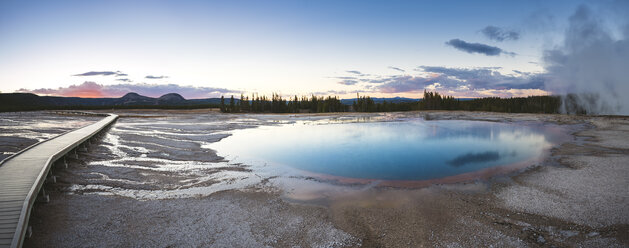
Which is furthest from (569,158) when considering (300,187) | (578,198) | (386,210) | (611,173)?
(300,187)

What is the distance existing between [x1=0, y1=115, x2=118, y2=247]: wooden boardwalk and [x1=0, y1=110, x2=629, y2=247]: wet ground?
1.57 feet

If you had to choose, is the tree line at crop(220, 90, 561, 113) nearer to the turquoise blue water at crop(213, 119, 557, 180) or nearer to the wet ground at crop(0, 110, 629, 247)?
the turquoise blue water at crop(213, 119, 557, 180)

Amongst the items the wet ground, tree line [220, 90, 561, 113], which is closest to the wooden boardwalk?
the wet ground

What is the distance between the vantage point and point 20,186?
20.9 ft

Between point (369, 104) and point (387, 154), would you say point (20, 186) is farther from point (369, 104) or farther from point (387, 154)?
point (369, 104)

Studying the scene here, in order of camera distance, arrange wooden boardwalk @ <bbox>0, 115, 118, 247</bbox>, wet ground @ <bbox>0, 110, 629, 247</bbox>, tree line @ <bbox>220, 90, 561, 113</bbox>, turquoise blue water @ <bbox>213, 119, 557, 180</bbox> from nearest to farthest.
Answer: wooden boardwalk @ <bbox>0, 115, 118, 247</bbox> → wet ground @ <bbox>0, 110, 629, 247</bbox> → turquoise blue water @ <bbox>213, 119, 557, 180</bbox> → tree line @ <bbox>220, 90, 561, 113</bbox>

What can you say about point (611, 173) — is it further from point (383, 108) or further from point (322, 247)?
point (383, 108)

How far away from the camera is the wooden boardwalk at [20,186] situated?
4.57 meters

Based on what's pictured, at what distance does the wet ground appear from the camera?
507 cm

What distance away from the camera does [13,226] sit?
466 centimetres

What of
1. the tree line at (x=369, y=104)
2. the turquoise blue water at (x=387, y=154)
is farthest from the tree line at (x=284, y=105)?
the turquoise blue water at (x=387, y=154)

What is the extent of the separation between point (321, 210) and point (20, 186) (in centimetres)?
649

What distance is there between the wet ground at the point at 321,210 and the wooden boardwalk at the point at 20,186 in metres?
0.48

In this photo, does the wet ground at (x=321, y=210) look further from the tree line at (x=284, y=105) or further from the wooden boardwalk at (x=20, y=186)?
the tree line at (x=284, y=105)
